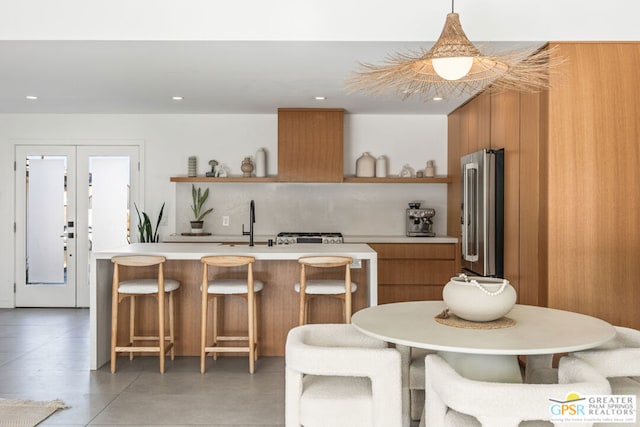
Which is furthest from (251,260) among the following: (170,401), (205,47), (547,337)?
(547,337)

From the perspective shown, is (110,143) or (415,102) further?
(110,143)

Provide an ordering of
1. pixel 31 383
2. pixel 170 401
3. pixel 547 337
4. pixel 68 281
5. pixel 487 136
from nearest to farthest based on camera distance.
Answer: pixel 547 337 → pixel 170 401 → pixel 31 383 → pixel 487 136 → pixel 68 281

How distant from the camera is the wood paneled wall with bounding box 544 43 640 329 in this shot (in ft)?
12.0

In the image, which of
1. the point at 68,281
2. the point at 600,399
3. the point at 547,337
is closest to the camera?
the point at 600,399

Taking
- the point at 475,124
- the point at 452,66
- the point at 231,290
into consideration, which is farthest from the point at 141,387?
the point at 475,124

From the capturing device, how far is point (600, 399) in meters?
1.80

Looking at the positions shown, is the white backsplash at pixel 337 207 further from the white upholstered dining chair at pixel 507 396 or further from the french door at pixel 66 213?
the white upholstered dining chair at pixel 507 396

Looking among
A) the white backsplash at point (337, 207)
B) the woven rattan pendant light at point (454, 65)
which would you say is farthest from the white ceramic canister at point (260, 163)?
the woven rattan pendant light at point (454, 65)

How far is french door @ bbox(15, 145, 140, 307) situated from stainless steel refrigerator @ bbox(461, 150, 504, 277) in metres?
4.10

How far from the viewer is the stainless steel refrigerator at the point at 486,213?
15.2 ft

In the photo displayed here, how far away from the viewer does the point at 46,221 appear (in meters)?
6.90

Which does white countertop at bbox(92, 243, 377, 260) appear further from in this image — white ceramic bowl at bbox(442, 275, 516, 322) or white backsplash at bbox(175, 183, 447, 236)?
white backsplash at bbox(175, 183, 447, 236)

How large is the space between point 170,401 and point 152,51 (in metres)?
2.42
